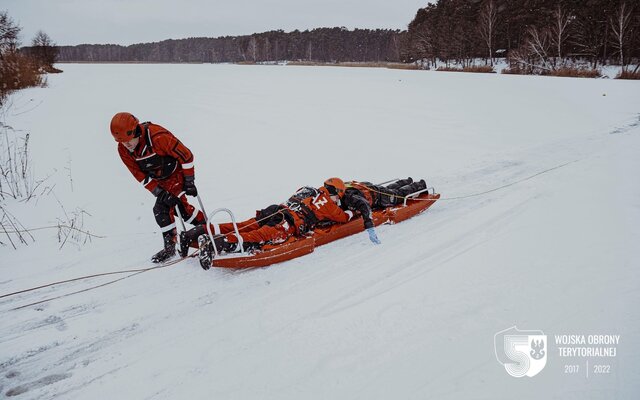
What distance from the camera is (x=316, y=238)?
171 inches

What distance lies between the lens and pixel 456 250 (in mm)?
4066

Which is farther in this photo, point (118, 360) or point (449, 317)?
point (449, 317)

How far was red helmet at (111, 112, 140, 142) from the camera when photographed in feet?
11.6

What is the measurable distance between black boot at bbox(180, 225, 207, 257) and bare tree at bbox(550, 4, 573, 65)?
3035 centimetres

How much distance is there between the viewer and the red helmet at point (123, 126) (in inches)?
139

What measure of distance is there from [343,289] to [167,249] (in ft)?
6.66

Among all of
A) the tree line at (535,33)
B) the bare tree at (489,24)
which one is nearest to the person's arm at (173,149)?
the tree line at (535,33)

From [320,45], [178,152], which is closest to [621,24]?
[178,152]

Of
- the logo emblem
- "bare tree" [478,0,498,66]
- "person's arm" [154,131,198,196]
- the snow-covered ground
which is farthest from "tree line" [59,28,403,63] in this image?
the logo emblem

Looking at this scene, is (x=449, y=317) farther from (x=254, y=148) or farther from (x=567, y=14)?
(x=567, y=14)

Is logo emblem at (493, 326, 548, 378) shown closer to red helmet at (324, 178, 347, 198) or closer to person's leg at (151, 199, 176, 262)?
red helmet at (324, 178, 347, 198)

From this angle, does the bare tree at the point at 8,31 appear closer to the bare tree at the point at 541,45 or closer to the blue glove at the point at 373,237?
the blue glove at the point at 373,237

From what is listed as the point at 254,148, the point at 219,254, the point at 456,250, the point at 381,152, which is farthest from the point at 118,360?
the point at 381,152

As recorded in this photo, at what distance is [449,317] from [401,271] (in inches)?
31.7
